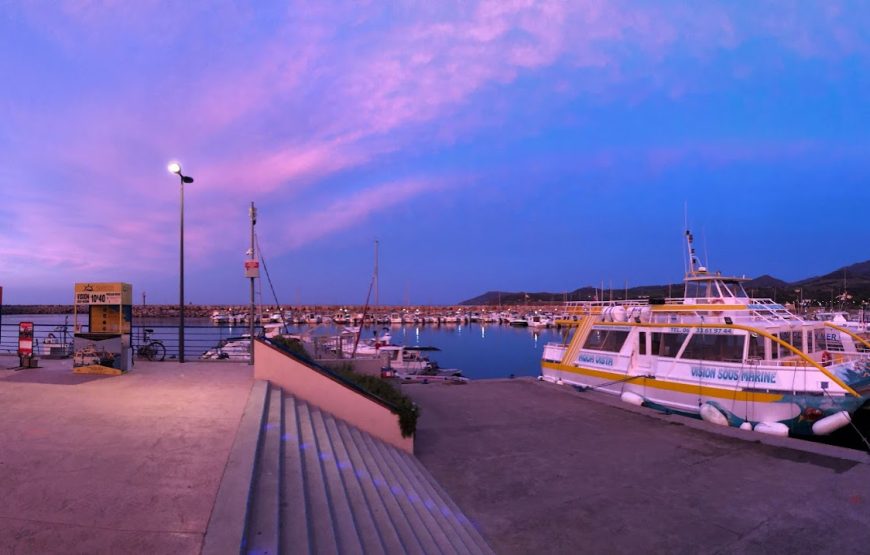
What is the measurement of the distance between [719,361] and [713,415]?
7.75 ft

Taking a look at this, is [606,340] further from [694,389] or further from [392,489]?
[392,489]

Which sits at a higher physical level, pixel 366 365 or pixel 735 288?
pixel 735 288

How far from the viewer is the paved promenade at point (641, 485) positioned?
6.61m

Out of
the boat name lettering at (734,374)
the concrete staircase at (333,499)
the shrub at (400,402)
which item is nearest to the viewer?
the concrete staircase at (333,499)

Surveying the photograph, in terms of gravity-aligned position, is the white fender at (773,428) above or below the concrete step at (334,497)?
below

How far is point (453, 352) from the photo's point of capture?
2478 inches

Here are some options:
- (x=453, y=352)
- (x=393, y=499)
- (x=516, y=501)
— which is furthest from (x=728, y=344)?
(x=453, y=352)

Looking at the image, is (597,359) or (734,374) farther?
(597,359)

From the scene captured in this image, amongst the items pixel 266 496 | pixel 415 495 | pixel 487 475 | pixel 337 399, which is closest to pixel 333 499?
pixel 266 496

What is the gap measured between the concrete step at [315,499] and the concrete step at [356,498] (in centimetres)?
29

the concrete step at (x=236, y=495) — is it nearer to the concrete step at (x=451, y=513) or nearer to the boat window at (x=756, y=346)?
the concrete step at (x=451, y=513)

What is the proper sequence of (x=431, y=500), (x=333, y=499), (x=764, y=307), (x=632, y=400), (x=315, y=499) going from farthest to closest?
(x=764, y=307) < (x=632, y=400) < (x=431, y=500) < (x=333, y=499) < (x=315, y=499)

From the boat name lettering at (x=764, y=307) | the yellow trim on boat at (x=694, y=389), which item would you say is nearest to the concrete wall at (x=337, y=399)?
the yellow trim on boat at (x=694, y=389)

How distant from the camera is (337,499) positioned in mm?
5922
